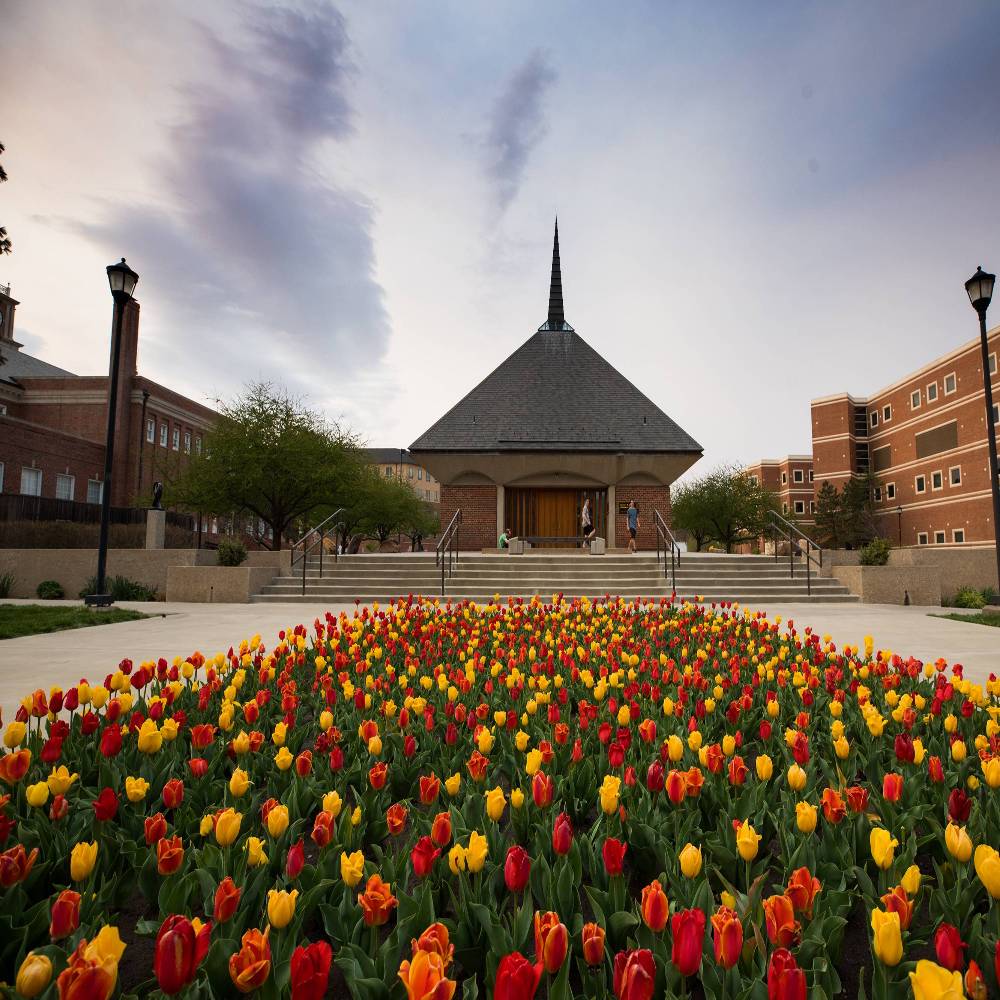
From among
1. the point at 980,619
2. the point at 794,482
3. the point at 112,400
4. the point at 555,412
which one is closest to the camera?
the point at 980,619

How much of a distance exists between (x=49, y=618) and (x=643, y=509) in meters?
21.0

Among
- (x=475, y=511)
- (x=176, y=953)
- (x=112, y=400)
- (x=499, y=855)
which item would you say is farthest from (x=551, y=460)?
(x=176, y=953)

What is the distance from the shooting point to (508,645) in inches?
251

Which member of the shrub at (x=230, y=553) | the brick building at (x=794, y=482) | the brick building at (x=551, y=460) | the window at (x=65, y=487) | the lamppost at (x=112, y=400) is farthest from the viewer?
the brick building at (x=794, y=482)

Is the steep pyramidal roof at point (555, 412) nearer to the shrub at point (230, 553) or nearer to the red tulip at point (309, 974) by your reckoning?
the shrub at point (230, 553)

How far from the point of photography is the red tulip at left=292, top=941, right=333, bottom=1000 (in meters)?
1.18

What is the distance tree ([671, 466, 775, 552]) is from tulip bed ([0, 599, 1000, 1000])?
2004 inches

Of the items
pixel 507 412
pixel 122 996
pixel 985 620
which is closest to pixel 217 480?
pixel 507 412

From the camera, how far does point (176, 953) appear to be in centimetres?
128

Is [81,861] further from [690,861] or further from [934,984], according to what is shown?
[934,984]

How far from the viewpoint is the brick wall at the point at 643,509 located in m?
26.3

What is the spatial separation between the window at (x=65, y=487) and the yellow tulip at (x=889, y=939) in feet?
165

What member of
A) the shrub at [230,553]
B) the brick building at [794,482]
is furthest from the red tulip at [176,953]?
the brick building at [794,482]

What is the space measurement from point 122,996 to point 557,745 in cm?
215
